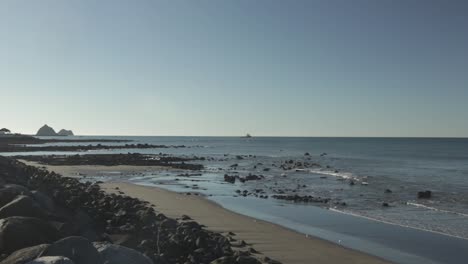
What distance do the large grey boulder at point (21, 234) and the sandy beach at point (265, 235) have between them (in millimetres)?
5628

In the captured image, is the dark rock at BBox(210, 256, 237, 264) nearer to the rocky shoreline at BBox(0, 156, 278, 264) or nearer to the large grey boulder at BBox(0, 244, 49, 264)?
the rocky shoreline at BBox(0, 156, 278, 264)

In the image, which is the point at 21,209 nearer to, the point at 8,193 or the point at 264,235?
the point at 8,193

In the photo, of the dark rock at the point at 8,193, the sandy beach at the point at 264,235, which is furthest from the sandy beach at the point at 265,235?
the dark rock at the point at 8,193

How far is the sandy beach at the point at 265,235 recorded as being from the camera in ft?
38.1

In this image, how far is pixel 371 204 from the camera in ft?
72.7

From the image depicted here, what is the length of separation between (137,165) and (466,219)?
36.7m

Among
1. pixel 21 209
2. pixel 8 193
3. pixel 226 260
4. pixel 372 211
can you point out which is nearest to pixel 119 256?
pixel 226 260

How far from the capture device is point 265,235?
14062 mm

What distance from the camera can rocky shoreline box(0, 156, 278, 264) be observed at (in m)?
7.02

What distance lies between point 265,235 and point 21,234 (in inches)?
304

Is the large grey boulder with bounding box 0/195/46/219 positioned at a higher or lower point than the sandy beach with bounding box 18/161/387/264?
higher

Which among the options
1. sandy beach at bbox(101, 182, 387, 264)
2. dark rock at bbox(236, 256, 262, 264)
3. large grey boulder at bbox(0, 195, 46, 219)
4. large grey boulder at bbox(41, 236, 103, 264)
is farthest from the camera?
sandy beach at bbox(101, 182, 387, 264)

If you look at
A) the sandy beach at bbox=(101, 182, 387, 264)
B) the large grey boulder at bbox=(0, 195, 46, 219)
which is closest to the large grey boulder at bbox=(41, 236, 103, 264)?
the large grey boulder at bbox=(0, 195, 46, 219)

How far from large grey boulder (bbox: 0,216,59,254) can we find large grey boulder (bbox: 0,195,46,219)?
1.89 meters
